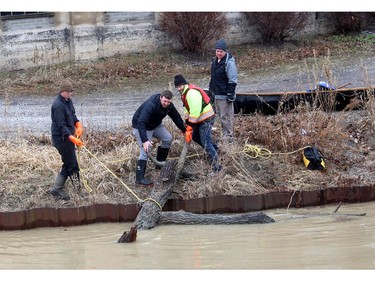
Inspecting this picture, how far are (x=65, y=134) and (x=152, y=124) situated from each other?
144cm

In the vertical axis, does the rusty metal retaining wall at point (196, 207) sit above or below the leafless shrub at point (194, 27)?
below

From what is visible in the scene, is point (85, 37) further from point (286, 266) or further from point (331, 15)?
point (286, 266)

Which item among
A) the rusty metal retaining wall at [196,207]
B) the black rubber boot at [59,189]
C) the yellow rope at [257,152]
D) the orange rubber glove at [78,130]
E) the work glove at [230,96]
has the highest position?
the work glove at [230,96]

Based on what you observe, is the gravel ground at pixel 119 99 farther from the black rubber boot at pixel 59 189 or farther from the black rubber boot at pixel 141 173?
the black rubber boot at pixel 59 189

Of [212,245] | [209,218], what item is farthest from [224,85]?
[212,245]

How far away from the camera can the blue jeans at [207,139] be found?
13078mm

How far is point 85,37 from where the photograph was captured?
21828 mm

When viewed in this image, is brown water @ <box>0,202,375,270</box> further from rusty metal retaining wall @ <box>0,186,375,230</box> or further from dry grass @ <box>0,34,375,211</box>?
dry grass @ <box>0,34,375,211</box>

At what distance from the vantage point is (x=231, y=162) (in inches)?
531

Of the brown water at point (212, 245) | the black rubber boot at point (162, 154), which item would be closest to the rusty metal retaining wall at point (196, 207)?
the brown water at point (212, 245)

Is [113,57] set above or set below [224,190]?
above

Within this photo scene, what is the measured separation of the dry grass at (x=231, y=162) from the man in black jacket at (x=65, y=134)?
0.25 meters

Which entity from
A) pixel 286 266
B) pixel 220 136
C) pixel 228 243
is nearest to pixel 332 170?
pixel 220 136

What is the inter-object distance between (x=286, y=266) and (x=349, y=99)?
6.77 metres
